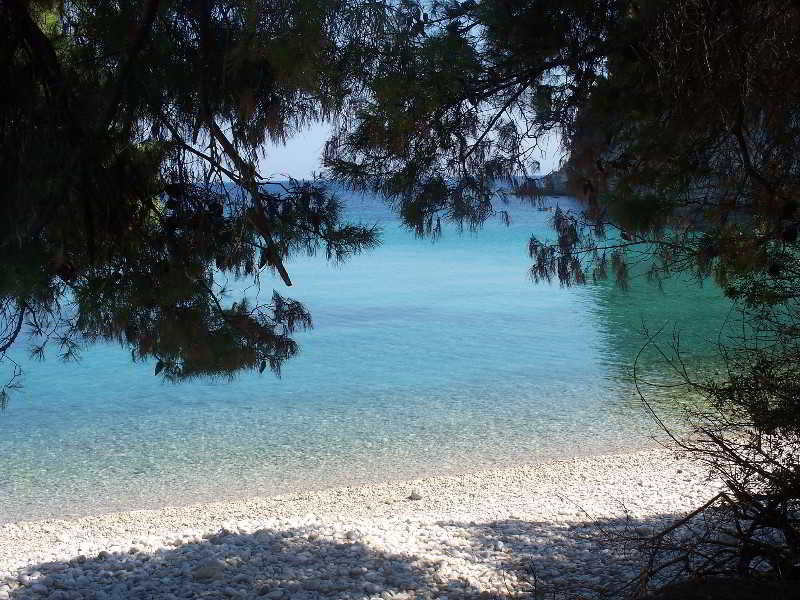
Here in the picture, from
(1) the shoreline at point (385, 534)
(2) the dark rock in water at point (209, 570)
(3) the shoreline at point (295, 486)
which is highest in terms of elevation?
(2) the dark rock in water at point (209, 570)

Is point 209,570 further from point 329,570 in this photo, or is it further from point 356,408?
point 356,408

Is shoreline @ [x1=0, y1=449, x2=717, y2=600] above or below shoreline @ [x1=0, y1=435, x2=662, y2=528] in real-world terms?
above

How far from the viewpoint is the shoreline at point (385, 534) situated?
3.69 m

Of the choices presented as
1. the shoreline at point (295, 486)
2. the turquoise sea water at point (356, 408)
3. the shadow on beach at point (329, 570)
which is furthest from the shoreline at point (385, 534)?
the turquoise sea water at point (356, 408)

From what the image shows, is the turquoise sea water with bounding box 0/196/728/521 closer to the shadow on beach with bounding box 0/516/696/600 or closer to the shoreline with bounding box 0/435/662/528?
the shoreline with bounding box 0/435/662/528

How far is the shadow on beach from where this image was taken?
3508 millimetres

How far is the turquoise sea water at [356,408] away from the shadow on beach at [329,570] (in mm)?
1421

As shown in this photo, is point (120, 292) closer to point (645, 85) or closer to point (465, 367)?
point (645, 85)

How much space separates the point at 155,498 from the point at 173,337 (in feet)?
13.0

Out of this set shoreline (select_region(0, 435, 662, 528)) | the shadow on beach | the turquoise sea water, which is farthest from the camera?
the turquoise sea water

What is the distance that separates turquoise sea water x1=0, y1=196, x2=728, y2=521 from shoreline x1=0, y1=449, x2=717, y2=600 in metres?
0.66

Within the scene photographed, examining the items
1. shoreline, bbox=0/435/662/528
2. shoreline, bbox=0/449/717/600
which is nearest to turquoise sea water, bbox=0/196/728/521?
shoreline, bbox=0/435/662/528

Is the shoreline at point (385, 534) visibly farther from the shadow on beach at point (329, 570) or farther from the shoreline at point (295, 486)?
the shoreline at point (295, 486)

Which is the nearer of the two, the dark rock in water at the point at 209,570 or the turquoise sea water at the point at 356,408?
the dark rock in water at the point at 209,570
